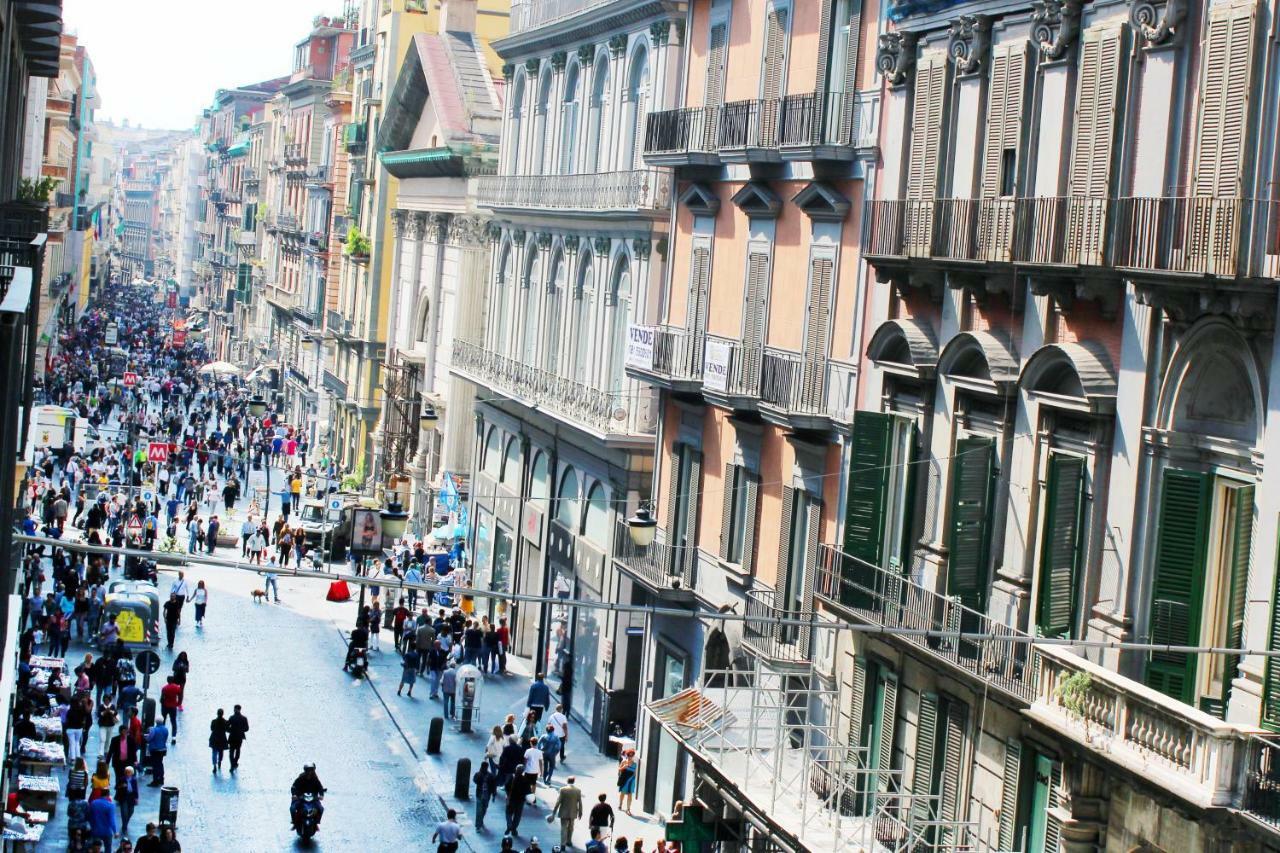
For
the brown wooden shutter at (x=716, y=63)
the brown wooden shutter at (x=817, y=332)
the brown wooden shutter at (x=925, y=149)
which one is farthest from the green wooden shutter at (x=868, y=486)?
the brown wooden shutter at (x=716, y=63)

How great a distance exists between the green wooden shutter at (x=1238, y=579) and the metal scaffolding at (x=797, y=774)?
464 centimetres

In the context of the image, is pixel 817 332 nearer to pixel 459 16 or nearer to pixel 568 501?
pixel 568 501

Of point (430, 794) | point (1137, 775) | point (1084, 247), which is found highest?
point (1084, 247)

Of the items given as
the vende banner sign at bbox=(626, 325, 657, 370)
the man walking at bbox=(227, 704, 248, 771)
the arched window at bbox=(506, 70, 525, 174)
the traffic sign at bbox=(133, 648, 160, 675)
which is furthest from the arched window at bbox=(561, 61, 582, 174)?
the man walking at bbox=(227, 704, 248, 771)

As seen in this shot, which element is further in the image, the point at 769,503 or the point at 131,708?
the point at 131,708

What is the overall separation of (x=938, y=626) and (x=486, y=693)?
2065 centimetres

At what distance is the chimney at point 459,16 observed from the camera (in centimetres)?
6375

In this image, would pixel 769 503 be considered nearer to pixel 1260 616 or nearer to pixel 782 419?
pixel 782 419

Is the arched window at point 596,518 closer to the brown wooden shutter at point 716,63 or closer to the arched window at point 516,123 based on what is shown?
the brown wooden shutter at point 716,63

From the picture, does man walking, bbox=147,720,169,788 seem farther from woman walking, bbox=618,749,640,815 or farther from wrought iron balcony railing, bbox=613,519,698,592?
wrought iron balcony railing, bbox=613,519,698,592

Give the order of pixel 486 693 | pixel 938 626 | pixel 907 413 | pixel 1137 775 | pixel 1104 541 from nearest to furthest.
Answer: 1. pixel 1137 775
2. pixel 1104 541
3. pixel 938 626
4. pixel 907 413
5. pixel 486 693

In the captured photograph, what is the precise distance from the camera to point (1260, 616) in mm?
17219

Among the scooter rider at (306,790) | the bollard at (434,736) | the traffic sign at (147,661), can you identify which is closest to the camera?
the scooter rider at (306,790)

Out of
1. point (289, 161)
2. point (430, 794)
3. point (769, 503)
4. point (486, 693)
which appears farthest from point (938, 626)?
point (289, 161)
